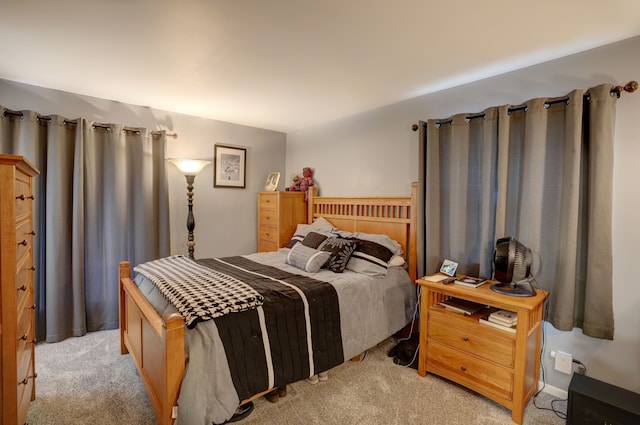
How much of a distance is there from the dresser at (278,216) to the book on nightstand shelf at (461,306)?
2.20 metres

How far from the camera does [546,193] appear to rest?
2137 millimetres

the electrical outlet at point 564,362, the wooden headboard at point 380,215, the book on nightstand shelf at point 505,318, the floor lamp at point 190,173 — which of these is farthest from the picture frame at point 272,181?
the electrical outlet at point 564,362

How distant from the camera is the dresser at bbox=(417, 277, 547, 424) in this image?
6.12 feet

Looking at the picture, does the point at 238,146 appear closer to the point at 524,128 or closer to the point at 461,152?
the point at 461,152

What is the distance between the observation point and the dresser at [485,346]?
187 centimetres

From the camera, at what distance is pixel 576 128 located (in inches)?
77.0

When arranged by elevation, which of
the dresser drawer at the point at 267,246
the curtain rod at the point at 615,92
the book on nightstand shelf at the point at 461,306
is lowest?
the book on nightstand shelf at the point at 461,306

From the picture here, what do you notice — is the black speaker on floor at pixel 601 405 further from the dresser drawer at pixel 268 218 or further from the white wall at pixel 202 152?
the white wall at pixel 202 152

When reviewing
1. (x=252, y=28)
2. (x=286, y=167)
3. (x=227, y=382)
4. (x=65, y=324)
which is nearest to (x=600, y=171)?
(x=252, y=28)

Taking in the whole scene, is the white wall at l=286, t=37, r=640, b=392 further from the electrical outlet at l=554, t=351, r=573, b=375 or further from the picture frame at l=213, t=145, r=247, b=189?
the picture frame at l=213, t=145, r=247, b=189

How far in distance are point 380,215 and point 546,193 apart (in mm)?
1469

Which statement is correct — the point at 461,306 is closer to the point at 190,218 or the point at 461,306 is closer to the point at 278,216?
the point at 278,216

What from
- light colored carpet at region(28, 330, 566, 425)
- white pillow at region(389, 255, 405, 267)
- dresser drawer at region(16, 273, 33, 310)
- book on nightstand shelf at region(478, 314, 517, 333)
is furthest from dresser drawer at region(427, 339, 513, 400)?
dresser drawer at region(16, 273, 33, 310)

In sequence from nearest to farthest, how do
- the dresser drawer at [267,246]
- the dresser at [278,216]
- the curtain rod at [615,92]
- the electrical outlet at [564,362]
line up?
the curtain rod at [615,92] < the electrical outlet at [564,362] < the dresser at [278,216] < the dresser drawer at [267,246]
